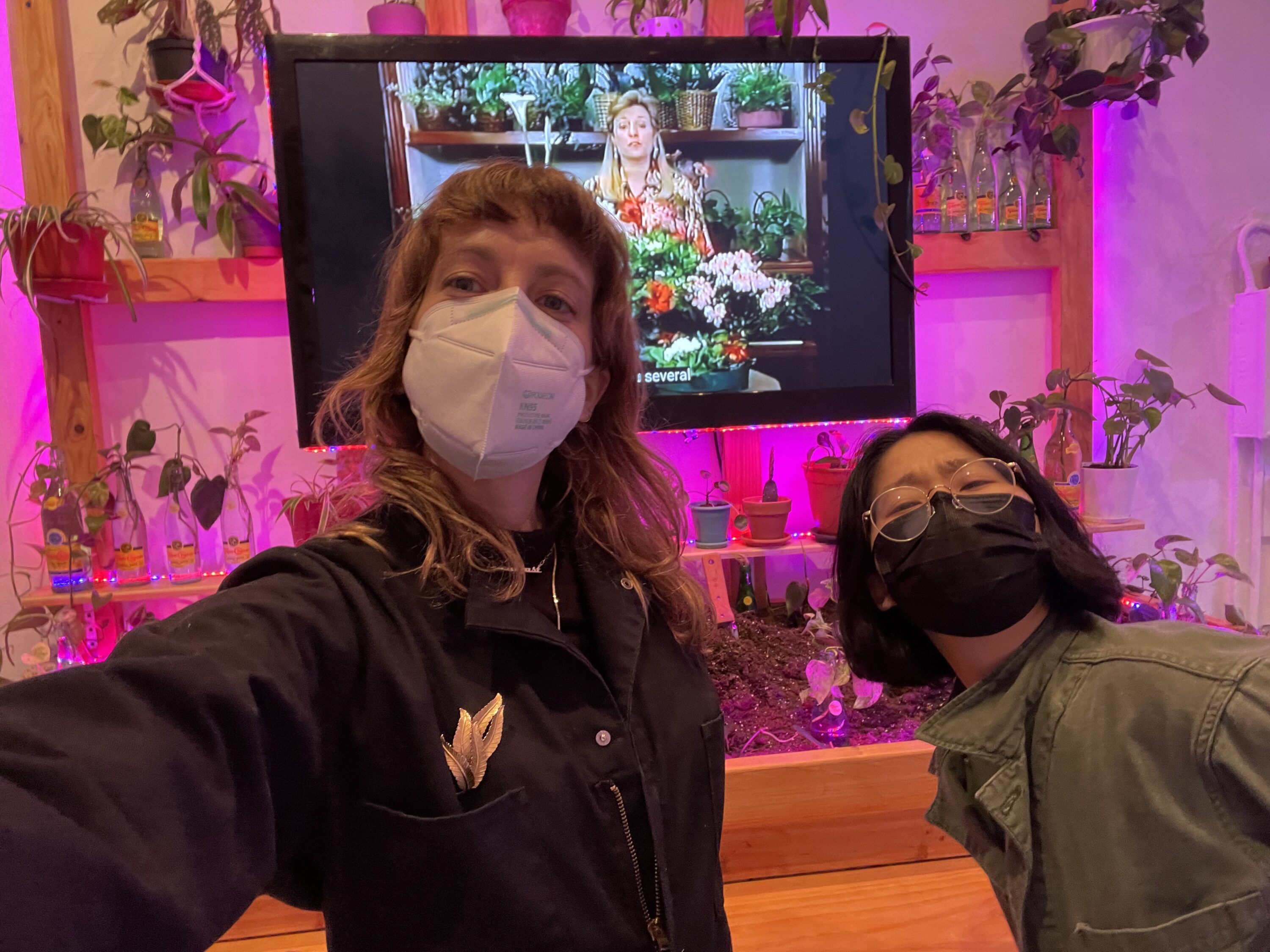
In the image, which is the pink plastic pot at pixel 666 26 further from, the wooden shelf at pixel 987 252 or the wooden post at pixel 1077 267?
Result: the wooden post at pixel 1077 267

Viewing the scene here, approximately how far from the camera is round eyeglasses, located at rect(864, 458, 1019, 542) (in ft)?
3.56

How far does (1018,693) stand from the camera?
1.05 m

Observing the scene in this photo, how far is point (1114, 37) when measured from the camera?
2223 mm

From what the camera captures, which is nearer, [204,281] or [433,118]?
[433,118]

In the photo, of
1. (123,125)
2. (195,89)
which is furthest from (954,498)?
(123,125)

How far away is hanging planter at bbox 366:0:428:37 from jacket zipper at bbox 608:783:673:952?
2107 millimetres

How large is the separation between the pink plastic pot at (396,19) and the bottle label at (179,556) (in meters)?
1.52

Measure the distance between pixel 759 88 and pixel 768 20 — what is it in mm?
230

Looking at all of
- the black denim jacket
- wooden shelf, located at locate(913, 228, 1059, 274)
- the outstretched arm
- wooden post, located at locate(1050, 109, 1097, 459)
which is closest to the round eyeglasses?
the black denim jacket

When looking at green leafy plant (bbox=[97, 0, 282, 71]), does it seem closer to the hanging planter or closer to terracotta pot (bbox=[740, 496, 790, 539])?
the hanging planter

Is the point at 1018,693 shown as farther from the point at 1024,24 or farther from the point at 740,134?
the point at 1024,24

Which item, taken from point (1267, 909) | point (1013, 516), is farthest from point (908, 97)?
point (1267, 909)

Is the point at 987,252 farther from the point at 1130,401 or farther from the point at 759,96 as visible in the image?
the point at 759,96

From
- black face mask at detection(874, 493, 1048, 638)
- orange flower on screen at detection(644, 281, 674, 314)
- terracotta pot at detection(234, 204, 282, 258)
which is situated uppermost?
terracotta pot at detection(234, 204, 282, 258)
